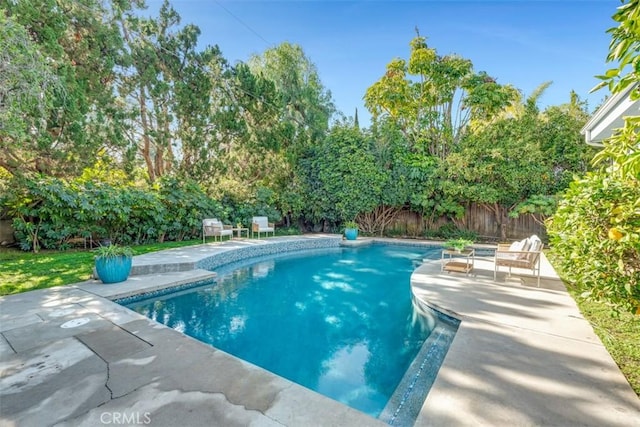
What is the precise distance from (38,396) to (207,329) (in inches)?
88.9

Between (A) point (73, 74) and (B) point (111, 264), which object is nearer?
(B) point (111, 264)

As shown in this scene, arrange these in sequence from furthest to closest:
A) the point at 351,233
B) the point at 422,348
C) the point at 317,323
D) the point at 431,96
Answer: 1. the point at 431,96
2. the point at 351,233
3. the point at 317,323
4. the point at 422,348

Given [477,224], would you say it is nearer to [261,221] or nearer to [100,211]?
[261,221]

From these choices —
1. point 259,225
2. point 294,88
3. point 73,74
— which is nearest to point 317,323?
point 259,225

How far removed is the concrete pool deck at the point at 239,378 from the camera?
1955mm

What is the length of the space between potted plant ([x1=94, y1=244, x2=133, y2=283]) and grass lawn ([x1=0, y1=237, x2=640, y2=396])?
648 millimetres

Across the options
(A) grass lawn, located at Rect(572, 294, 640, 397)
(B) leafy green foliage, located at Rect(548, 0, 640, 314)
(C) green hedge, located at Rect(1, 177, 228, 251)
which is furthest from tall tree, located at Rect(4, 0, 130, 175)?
(A) grass lawn, located at Rect(572, 294, 640, 397)

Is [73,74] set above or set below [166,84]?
below

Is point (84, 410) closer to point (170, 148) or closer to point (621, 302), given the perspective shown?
point (621, 302)

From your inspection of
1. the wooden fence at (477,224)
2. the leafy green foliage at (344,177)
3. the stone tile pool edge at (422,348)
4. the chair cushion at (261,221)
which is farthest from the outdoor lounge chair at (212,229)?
the wooden fence at (477,224)

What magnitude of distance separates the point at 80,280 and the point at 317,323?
15.0ft

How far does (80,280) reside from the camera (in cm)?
548

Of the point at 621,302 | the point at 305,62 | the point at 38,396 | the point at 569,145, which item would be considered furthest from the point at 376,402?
the point at 305,62

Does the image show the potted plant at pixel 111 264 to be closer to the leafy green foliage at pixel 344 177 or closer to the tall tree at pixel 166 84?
the tall tree at pixel 166 84
